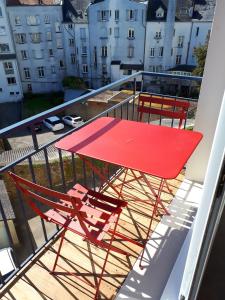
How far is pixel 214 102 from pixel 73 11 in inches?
800

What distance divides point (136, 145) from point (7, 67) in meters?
21.1

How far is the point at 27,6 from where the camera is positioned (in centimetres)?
1895

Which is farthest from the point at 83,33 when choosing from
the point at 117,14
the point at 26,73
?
the point at 26,73

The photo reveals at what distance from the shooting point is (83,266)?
218cm

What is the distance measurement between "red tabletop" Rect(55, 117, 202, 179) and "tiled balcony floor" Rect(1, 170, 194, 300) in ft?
2.98

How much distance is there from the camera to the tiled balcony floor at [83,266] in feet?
6.47

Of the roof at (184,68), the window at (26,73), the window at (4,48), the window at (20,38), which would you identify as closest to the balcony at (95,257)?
the roof at (184,68)

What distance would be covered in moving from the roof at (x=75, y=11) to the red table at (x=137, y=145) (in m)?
19.7

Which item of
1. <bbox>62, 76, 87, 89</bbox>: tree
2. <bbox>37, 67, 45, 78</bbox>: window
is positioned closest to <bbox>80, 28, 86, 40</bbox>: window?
<bbox>62, 76, 87, 89</bbox>: tree

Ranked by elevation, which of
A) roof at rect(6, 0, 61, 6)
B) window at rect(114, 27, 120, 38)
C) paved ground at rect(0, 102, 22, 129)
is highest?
roof at rect(6, 0, 61, 6)

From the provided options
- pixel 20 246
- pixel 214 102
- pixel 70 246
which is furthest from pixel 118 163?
pixel 20 246

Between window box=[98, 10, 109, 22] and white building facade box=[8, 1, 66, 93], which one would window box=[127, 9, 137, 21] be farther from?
white building facade box=[8, 1, 66, 93]

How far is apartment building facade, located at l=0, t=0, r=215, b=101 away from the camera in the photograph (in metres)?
18.7

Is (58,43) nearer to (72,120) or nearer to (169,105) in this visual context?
(72,120)
